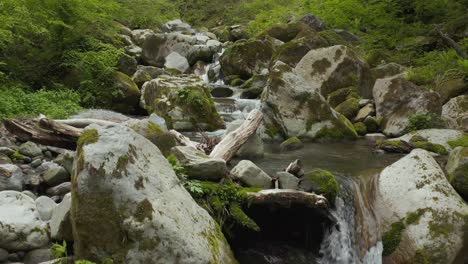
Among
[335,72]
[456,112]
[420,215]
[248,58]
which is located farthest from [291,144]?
[248,58]

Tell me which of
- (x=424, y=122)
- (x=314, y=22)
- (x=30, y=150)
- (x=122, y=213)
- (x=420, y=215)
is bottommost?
(x=424, y=122)

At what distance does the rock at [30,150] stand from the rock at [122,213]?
332 cm

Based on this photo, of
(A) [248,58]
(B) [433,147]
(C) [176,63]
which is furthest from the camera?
(C) [176,63]

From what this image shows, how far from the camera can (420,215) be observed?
5.84 meters

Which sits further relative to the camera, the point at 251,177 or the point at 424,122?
the point at 424,122

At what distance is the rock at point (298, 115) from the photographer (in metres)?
11.5

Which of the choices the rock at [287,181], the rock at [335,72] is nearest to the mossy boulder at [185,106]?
the rock at [335,72]

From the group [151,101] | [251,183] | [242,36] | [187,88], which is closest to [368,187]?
[251,183]

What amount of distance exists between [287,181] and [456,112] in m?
8.23

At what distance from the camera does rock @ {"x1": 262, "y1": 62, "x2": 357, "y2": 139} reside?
11.5 meters

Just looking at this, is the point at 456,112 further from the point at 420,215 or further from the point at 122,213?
the point at 122,213

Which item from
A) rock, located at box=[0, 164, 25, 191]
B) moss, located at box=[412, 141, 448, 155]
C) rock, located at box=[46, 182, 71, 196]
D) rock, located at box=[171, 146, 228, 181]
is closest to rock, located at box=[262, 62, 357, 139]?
moss, located at box=[412, 141, 448, 155]

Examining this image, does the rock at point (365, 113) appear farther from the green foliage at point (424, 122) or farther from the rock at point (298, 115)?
the green foliage at point (424, 122)

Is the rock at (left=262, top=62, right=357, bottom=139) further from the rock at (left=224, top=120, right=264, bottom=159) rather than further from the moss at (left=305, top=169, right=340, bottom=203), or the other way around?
the moss at (left=305, top=169, right=340, bottom=203)
